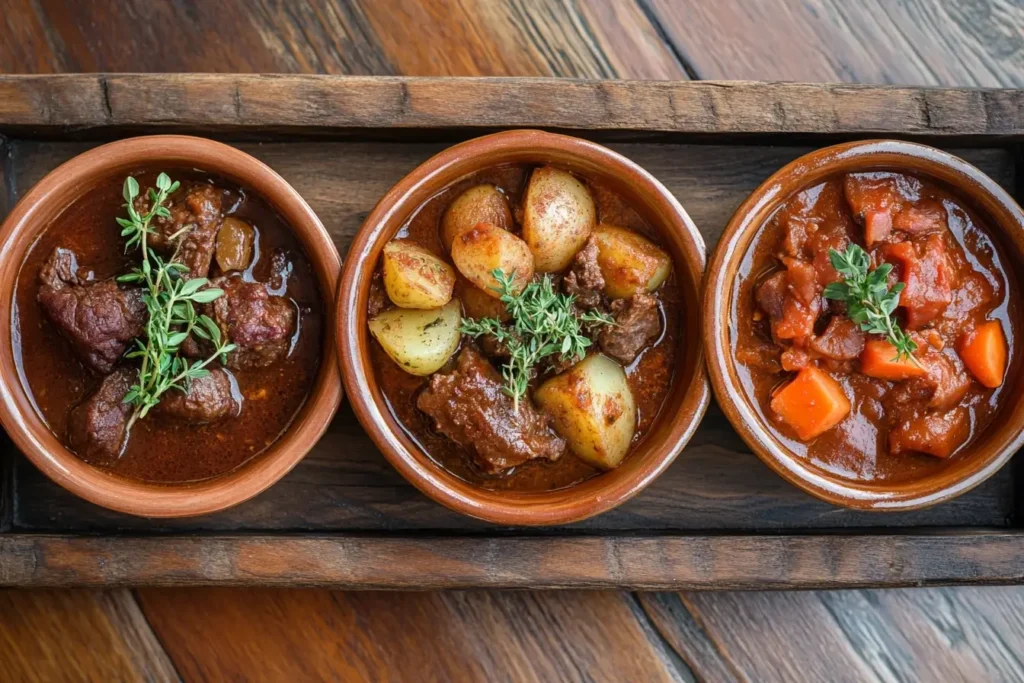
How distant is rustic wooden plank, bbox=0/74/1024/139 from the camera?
2.40 meters

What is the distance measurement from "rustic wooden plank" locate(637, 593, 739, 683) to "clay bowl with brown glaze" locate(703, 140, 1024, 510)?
2.37ft

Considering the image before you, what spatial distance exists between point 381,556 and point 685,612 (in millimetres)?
1028

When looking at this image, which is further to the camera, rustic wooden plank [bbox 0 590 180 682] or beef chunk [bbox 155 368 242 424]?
rustic wooden plank [bbox 0 590 180 682]

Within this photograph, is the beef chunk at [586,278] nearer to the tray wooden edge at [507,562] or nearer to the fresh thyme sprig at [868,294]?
the fresh thyme sprig at [868,294]

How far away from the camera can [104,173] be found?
2.24 metres

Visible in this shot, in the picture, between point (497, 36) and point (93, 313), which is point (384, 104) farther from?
point (93, 313)

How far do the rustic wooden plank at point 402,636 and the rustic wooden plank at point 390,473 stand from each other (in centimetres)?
31

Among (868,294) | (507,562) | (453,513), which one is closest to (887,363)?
(868,294)

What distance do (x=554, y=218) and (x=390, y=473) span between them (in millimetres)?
936

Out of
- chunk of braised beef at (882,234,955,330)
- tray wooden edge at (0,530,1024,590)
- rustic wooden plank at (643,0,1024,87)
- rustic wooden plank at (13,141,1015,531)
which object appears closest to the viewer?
chunk of braised beef at (882,234,955,330)

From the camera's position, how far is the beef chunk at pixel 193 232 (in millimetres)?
2213

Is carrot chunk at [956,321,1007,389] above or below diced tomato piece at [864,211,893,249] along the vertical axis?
below

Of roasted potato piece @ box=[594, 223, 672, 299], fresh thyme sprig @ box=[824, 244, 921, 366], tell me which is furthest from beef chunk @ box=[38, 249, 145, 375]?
fresh thyme sprig @ box=[824, 244, 921, 366]

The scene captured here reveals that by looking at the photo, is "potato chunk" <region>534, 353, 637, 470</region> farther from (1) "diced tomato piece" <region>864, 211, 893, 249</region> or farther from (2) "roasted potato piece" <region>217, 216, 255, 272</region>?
(2) "roasted potato piece" <region>217, 216, 255, 272</region>
